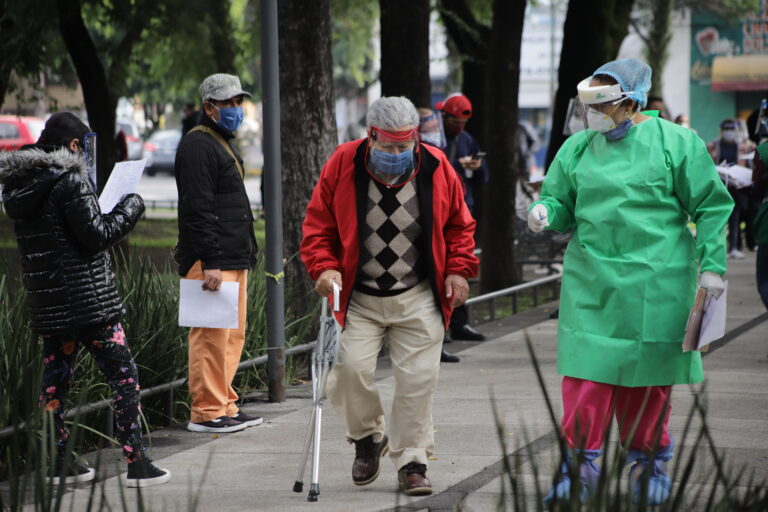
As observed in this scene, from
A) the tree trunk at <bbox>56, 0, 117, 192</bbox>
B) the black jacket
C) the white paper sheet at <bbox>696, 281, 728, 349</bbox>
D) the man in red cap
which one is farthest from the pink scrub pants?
the tree trunk at <bbox>56, 0, 117, 192</bbox>

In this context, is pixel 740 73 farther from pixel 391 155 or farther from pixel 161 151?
pixel 391 155

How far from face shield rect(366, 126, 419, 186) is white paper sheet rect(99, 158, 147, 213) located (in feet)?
3.43

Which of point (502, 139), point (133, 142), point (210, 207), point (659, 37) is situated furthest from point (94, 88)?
point (133, 142)

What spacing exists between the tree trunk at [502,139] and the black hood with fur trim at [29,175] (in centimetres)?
850

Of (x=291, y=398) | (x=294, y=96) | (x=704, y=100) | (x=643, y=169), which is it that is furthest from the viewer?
(x=704, y=100)

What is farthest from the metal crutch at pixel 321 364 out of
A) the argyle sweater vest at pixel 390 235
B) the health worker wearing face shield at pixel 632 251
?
the health worker wearing face shield at pixel 632 251

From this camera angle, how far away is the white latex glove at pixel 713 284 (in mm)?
4906

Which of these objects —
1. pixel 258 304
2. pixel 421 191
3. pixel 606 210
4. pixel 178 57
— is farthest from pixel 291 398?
pixel 178 57

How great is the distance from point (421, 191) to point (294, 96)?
142 inches

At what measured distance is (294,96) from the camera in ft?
29.5

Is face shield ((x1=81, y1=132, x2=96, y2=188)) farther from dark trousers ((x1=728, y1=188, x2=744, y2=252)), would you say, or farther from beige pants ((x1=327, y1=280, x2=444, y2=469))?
dark trousers ((x1=728, y1=188, x2=744, y2=252))

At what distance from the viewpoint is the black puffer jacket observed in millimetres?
5465

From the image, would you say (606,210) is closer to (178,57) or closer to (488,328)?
(488,328)

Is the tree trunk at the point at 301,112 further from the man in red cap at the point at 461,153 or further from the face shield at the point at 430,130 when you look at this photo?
the man in red cap at the point at 461,153
